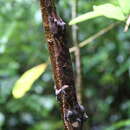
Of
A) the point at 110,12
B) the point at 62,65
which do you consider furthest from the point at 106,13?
the point at 62,65

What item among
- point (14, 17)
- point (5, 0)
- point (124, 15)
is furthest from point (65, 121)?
point (14, 17)

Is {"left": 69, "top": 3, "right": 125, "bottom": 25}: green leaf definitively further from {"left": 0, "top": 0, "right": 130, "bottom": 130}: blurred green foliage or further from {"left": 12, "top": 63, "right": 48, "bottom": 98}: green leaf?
{"left": 0, "top": 0, "right": 130, "bottom": 130}: blurred green foliage

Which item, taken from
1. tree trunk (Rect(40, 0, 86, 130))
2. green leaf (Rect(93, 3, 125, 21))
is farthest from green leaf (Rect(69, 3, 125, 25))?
tree trunk (Rect(40, 0, 86, 130))

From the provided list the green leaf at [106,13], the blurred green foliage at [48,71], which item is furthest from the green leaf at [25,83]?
the blurred green foliage at [48,71]

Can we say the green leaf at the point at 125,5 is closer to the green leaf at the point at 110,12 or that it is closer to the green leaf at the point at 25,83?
the green leaf at the point at 110,12

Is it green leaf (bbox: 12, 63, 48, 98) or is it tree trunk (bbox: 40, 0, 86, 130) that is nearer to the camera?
tree trunk (bbox: 40, 0, 86, 130)

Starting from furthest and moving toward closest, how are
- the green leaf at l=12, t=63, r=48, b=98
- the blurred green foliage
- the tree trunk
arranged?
the blurred green foliage → the green leaf at l=12, t=63, r=48, b=98 → the tree trunk
